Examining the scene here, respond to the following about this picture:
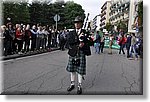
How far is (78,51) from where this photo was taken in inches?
143

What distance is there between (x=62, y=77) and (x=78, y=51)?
0.55 meters

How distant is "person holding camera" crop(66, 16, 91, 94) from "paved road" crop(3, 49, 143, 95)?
16cm

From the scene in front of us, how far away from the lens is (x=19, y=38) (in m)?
5.66

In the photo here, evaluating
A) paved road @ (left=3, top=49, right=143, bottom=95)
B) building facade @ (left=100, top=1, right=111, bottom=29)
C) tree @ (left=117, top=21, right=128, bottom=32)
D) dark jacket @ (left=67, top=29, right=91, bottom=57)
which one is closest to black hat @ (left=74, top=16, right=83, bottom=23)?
dark jacket @ (left=67, top=29, right=91, bottom=57)

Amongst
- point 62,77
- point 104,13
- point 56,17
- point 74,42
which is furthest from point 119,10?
point 62,77

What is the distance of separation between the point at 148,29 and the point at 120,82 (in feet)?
2.67

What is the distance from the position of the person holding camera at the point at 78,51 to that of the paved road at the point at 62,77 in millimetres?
163

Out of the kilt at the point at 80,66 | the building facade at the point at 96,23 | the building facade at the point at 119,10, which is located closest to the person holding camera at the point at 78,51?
the kilt at the point at 80,66

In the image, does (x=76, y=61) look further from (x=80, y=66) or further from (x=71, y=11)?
(x=71, y=11)

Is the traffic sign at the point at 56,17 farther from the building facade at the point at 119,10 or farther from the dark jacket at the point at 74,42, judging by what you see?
the building facade at the point at 119,10

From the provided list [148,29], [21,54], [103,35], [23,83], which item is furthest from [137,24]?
[21,54]

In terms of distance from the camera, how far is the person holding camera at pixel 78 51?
358 centimetres

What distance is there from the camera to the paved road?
11.7ft

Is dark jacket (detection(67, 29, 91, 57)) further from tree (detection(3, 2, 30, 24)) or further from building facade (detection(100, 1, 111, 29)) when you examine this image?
tree (detection(3, 2, 30, 24))
